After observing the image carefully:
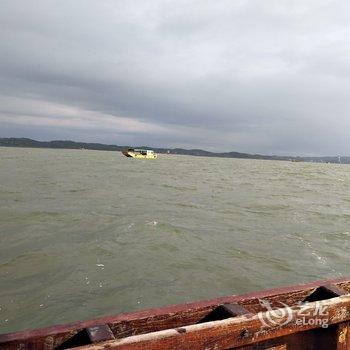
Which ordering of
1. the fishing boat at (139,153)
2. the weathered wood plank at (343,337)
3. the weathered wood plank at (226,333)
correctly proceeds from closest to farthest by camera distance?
the weathered wood plank at (226,333), the weathered wood plank at (343,337), the fishing boat at (139,153)

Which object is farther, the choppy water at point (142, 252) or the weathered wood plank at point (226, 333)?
the choppy water at point (142, 252)

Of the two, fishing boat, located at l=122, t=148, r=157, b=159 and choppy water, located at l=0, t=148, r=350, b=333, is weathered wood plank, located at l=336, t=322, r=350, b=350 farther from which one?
fishing boat, located at l=122, t=148, r=157, b=159

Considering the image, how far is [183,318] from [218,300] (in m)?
0.42

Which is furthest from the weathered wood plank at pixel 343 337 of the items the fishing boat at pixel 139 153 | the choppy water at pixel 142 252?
the fishing boat at pixel 139 153

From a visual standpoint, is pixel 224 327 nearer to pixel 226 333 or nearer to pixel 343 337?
pixel 226 333

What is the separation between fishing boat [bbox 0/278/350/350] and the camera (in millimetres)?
2941

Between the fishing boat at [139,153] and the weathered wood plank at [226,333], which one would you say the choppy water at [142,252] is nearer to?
the weathered wood plank at [226,333]

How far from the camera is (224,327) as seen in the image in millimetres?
3129

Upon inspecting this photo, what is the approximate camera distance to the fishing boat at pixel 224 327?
294 centimetres

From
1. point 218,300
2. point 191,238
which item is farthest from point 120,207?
point 218,300

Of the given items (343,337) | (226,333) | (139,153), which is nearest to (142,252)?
(343,337)

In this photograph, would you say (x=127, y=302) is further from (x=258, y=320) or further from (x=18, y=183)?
(x=18, y=183)

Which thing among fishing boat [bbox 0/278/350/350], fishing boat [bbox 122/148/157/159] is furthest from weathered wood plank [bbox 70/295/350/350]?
fishing boat [bbox 122/148/157/159]

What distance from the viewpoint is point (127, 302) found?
769 cm
